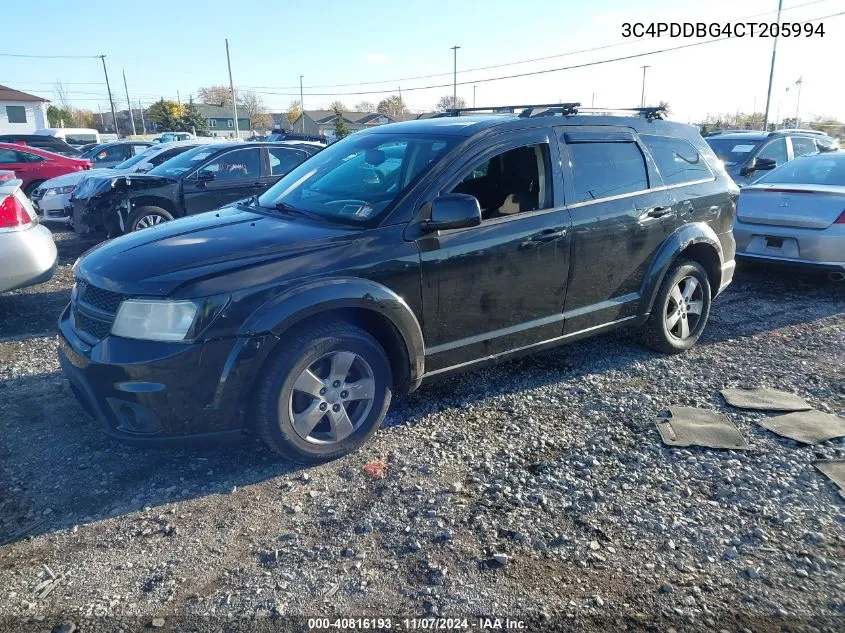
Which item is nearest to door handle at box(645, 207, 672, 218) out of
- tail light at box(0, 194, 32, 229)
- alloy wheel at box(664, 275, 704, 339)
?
alloy wheel at box(664, 275, 704, 339)

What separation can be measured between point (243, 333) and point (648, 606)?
7.15 feet

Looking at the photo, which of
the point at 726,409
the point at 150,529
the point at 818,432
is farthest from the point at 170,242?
the point at 818,432

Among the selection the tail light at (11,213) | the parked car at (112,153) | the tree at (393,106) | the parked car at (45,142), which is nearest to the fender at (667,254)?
the tail light at (11,213)

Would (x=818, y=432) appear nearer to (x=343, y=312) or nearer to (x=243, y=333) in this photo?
(x=343, y=312)

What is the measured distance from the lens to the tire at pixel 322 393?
3361mm

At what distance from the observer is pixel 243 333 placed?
321cm

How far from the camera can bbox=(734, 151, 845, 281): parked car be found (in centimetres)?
683

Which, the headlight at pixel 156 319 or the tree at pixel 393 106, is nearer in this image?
the headlight at pixel 156 319

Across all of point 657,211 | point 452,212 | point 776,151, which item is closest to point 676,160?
point 657,211

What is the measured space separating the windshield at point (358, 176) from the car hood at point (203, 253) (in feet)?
0.84

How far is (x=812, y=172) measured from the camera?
7.76 metres

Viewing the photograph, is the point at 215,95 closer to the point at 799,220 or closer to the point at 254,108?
the point at 254,108

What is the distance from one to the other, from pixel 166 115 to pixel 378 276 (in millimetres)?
73893

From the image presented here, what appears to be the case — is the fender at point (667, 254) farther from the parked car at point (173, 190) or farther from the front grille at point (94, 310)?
the parked car at point (173, 190)
